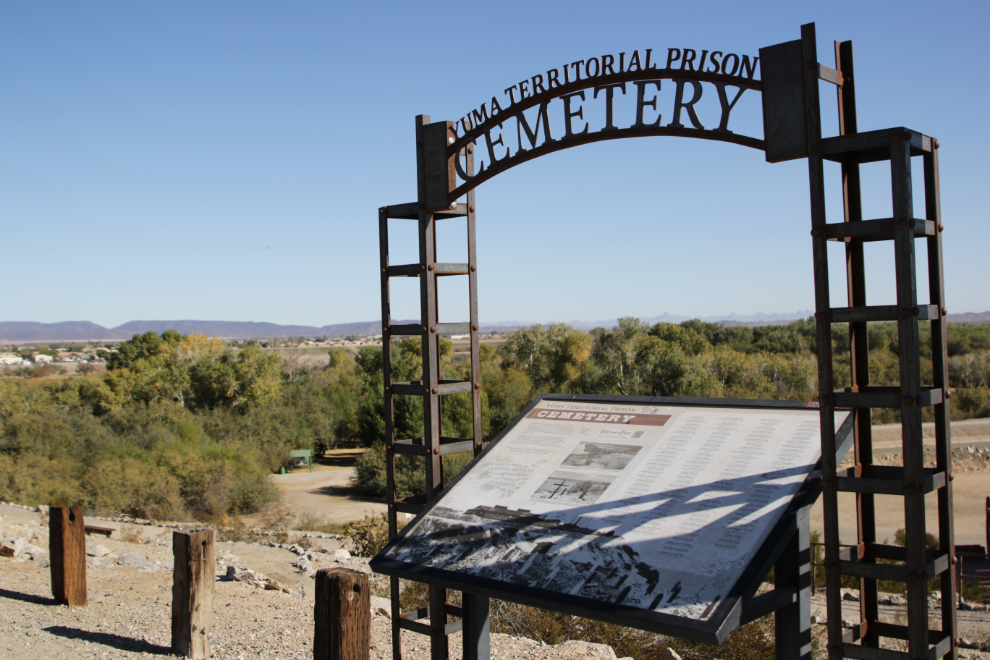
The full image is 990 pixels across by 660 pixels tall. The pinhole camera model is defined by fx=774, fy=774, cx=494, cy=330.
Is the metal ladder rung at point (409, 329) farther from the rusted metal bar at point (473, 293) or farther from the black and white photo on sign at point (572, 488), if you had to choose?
the black and white photo on sign at point (572, 488)

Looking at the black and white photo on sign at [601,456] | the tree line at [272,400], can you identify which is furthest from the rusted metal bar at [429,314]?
the tree line at [272,400]

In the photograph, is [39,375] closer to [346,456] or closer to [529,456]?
[346,456]

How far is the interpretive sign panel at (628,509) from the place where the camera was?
123 inches

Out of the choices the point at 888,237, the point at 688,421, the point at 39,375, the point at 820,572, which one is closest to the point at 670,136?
the point at 888,237

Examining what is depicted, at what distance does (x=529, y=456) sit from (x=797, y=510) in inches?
60.8

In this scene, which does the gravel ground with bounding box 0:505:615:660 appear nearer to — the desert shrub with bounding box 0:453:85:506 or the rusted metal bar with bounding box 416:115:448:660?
the rusted metal bar with bounding box 416:115:448:660

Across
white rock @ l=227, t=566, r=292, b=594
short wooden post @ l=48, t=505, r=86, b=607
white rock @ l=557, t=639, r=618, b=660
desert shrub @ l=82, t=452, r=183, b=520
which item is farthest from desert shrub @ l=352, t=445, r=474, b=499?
white rock @ l=557, t=639, r=618, b=660

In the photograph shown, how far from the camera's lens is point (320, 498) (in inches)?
999

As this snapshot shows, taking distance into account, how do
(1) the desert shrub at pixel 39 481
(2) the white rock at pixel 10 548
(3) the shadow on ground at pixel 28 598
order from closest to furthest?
1. (3) the shadow on ground at pixel 28 598
2. (2) the white rock at pixel 10 548
3. (1) the desert shrub at pixel 39 481

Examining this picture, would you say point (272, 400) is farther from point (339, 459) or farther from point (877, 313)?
point (877, 313)

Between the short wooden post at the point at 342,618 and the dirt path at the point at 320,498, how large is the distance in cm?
1578

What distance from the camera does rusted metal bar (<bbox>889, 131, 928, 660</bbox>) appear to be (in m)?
3.00

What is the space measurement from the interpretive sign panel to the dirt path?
583 inches

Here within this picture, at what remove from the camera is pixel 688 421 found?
13.5 feet
